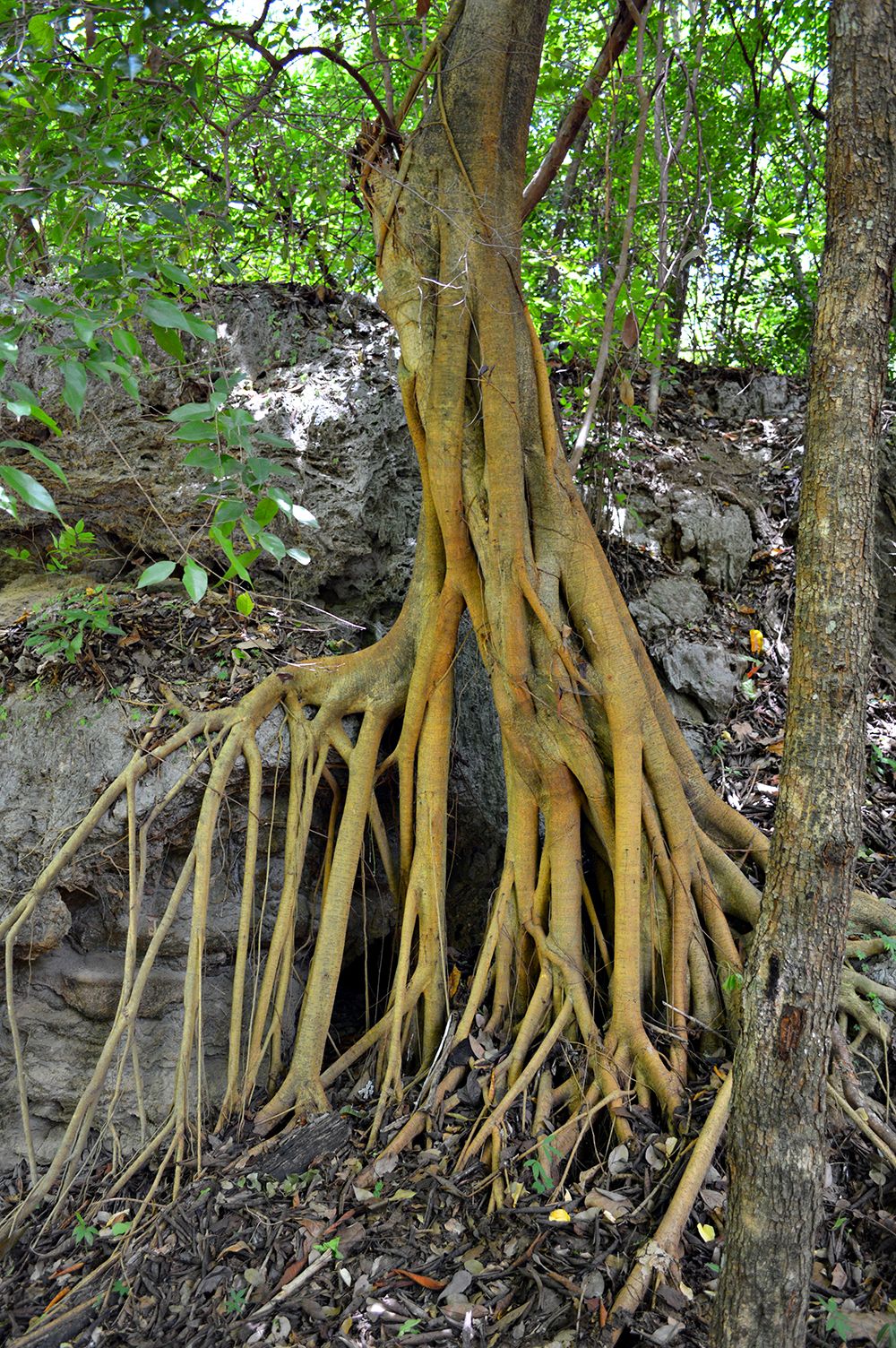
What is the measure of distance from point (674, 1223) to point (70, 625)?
3335 mm

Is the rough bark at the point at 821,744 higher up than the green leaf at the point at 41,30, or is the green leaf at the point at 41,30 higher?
the green leaf at the point at 41,30

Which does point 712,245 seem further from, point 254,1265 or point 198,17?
point 254,1265

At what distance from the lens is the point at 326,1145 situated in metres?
3.45

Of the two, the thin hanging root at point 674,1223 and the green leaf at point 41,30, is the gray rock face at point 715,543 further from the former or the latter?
the green leaf at point 41,30

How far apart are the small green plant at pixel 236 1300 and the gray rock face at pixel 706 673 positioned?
312 centimetres

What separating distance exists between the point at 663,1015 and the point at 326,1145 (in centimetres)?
133

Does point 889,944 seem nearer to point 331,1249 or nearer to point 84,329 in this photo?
point 331,1249

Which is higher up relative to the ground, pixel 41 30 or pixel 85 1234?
pixel 41 30

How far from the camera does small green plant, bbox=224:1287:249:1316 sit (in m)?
2.84

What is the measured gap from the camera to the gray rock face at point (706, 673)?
4680 millimetres

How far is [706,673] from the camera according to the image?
15.5ft

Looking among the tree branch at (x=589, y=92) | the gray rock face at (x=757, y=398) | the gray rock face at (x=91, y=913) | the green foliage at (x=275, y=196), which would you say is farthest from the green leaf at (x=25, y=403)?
the gray rock face at (x=757, y=398)

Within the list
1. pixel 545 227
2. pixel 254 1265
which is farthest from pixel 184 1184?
pixel 545 227

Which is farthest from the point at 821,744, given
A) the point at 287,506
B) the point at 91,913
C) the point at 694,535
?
the point at 694,535
